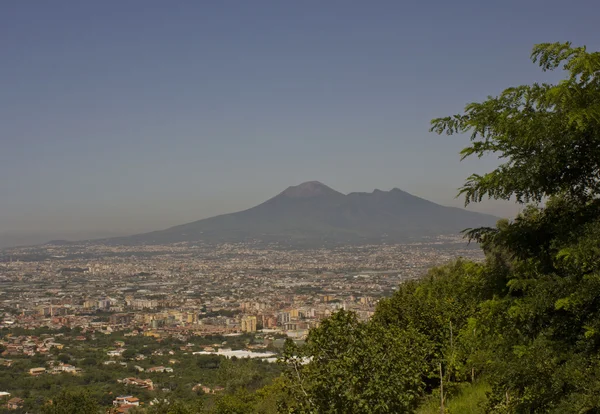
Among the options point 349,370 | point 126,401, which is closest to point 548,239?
point 349,370

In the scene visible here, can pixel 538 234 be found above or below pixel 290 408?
above

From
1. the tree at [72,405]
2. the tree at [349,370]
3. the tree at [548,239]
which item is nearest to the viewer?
the tree at [548,239]

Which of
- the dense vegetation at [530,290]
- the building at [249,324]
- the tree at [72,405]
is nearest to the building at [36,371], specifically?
the tree at [72,405]

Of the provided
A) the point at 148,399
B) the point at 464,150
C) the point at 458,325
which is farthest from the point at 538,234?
the point at 148,399

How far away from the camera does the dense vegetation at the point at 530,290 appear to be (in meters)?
4.55

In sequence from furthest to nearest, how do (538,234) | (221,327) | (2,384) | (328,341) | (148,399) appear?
(221,327) → (2,384) → (148,399) → (328,341) → (538,234)

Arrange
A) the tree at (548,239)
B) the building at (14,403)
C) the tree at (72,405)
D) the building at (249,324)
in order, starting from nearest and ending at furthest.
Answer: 1. the tree at (548,239)
2. the tree at (72,405)
3. the building at (14,403)
4. the building at (249,324)

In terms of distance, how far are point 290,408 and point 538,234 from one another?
3.14 metres

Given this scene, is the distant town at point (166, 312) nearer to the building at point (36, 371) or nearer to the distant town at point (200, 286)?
the building at point (36, 371)

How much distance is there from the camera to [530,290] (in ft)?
16.1

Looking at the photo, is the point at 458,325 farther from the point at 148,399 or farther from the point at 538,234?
the point at 148,399

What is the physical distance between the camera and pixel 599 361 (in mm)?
4398

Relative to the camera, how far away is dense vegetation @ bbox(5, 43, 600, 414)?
4555mm

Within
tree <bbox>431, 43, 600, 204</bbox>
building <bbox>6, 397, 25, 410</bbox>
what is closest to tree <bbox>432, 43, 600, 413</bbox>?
tree <bbox>431, 43, 600, 204</bbox>
